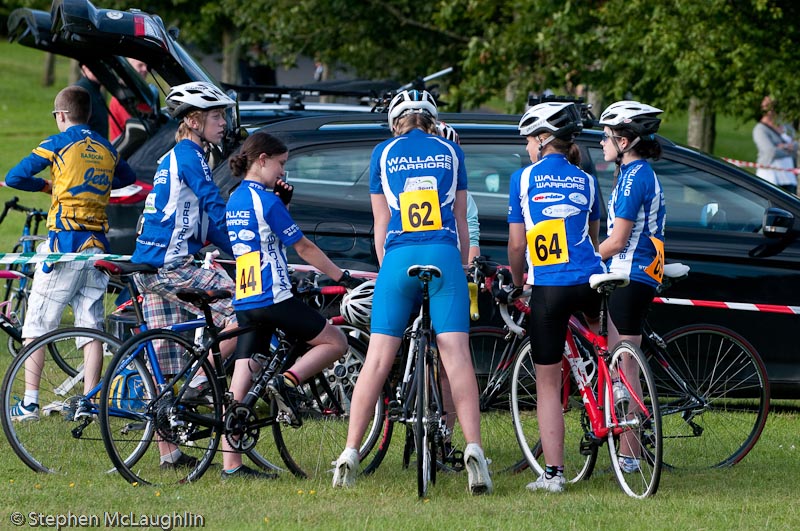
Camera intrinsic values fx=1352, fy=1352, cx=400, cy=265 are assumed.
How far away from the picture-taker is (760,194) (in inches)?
324

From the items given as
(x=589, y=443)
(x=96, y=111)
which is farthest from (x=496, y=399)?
(x=96, y=111)

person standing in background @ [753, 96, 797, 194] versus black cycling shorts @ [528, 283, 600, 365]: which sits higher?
person standing in background @ [753, 96, 797, 194]

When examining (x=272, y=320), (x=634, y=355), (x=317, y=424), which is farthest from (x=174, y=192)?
(x=634, y=355)

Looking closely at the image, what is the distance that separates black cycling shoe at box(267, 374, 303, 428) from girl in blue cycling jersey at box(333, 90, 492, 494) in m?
0.35

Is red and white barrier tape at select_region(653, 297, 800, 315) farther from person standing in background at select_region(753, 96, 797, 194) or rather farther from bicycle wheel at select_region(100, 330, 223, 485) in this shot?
person standing in background at select_region(753, 96, 797, 194)

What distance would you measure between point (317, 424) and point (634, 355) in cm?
162

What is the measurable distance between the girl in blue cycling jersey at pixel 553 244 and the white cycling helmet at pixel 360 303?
71 cm

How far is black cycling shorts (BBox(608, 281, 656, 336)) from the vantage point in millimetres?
6855

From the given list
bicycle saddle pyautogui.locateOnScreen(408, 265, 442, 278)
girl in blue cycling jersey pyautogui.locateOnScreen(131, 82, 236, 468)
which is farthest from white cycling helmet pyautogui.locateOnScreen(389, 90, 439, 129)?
girl in blue cycling jersey pyautogui.locateOnScreen(131, 82, 236, 468)

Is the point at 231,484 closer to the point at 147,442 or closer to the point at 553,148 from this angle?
the point at 147,442

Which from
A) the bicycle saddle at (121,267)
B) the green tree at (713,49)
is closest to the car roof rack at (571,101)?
the bicycle saddle at (121,267)

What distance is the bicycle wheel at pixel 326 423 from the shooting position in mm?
6629

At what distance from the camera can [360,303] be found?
6.59 m

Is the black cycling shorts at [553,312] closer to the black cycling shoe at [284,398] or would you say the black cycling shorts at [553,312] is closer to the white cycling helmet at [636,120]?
the white cycling helmet at [636,120]
